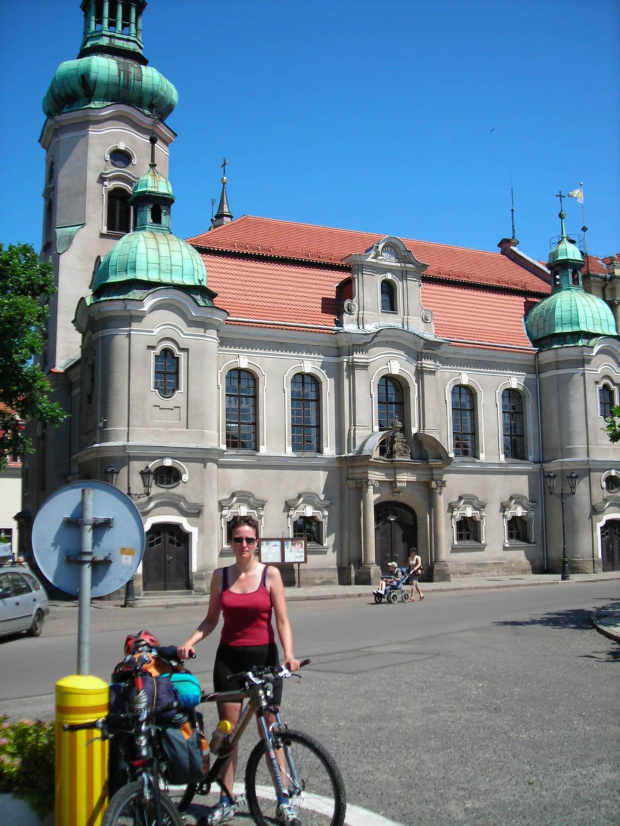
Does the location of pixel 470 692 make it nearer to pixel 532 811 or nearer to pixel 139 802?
pixel 532 811

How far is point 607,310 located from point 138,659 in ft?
121

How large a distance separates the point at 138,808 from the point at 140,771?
0.66ft

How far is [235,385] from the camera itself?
32469 mm

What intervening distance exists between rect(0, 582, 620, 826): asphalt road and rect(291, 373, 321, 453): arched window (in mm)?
13425

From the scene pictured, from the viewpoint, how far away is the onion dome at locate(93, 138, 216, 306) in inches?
1188

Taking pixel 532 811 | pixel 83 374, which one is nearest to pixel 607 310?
pixel 83 374

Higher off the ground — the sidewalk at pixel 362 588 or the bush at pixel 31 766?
the bush at pixel 31 766

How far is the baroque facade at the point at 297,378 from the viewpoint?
29.7 metres

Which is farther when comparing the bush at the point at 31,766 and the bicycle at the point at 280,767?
the bush at the point at 31,766

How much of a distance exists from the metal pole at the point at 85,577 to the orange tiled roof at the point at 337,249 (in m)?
28.6

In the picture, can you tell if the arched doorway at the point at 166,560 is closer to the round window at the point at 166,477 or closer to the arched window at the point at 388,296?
the round window at the point at 166,477

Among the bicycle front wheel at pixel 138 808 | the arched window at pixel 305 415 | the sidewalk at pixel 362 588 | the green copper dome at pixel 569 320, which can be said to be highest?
the green copper dome at pixel 569 320

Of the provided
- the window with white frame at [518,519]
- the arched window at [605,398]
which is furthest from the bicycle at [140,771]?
the arched window at [605,398]

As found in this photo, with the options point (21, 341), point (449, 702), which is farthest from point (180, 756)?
point (21, 341)
